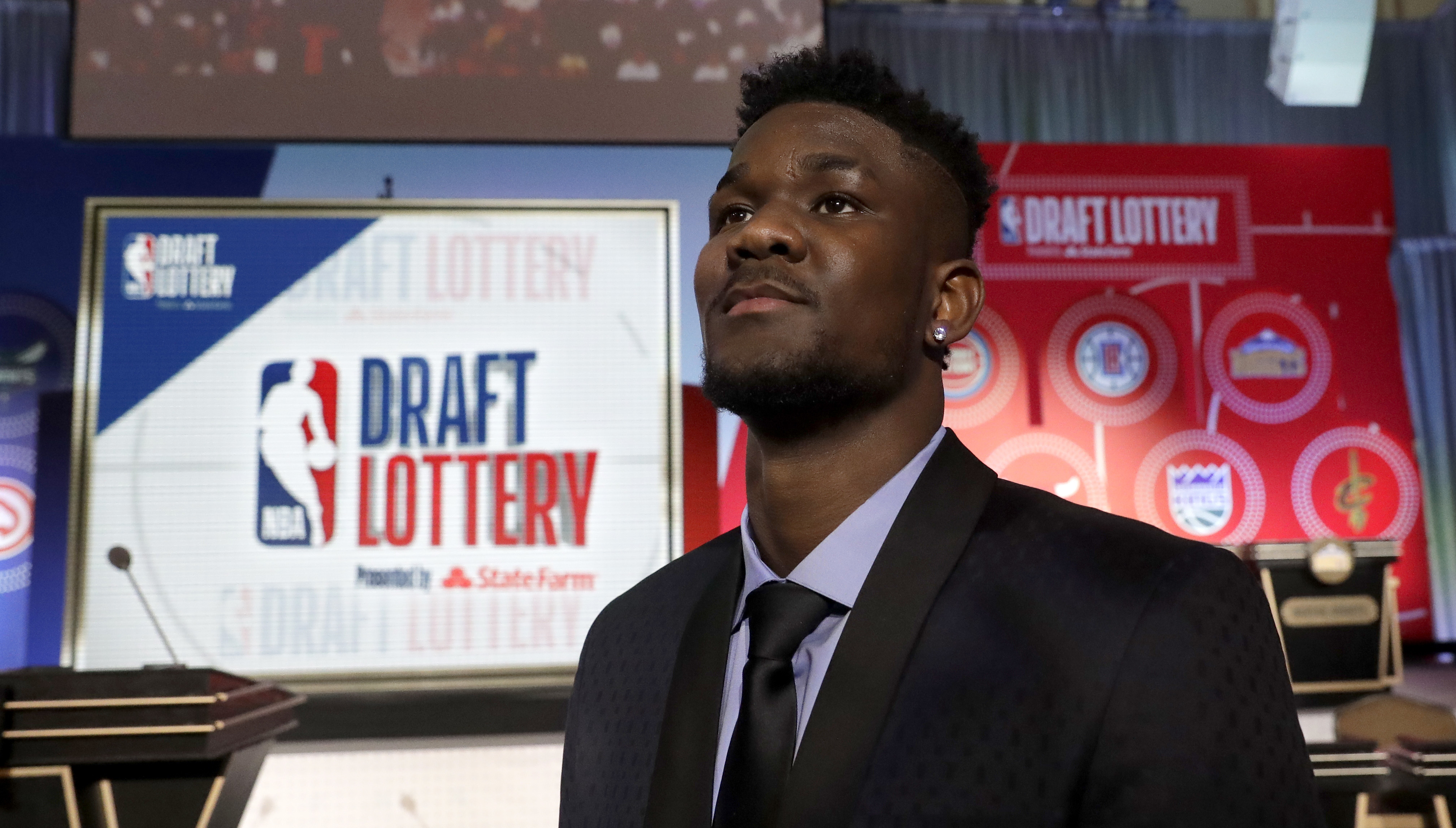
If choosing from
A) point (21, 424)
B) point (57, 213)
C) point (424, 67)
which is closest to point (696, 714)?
point (424, 67)

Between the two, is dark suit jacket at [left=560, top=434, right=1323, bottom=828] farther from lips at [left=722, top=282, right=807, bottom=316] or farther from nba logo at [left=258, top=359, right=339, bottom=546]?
nba logo at [left=258, top=359, right=339, bottom=546]

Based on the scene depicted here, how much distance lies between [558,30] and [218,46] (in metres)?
1.21

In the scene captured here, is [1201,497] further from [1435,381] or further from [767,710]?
[767,710]

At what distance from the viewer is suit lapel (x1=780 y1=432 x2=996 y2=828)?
61cm

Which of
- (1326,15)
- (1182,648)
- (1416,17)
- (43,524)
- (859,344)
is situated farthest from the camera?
(1416,17)

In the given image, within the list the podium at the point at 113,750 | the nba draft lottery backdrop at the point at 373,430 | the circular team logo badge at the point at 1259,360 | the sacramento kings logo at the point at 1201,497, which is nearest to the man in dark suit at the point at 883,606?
the podium at the point at 113,750

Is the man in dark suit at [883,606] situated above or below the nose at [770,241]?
below

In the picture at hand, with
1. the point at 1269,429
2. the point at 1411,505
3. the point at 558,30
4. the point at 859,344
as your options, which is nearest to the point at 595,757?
the point at 859,344

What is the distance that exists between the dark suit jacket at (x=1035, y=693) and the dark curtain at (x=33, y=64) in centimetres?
479

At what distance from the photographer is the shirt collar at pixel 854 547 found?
72 centimetres

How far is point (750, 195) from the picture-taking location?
0.81m

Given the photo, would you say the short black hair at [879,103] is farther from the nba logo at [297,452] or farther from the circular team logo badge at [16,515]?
the circular team logo badge at [16,515]

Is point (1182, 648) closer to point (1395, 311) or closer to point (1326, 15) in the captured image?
point (1326, 15)

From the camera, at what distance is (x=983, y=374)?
14.4 ft
